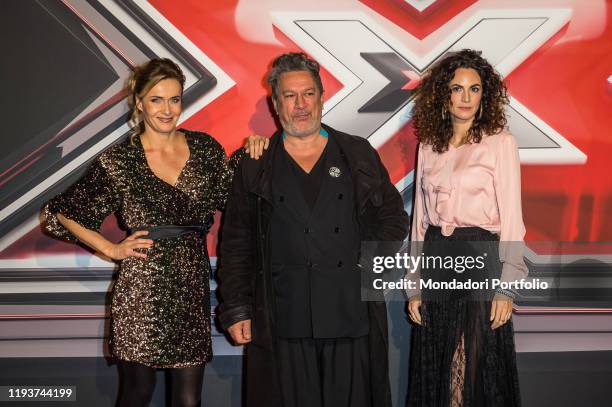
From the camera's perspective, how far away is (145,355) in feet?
8.68

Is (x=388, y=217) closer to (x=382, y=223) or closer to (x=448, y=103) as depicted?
(x=382, y=223)

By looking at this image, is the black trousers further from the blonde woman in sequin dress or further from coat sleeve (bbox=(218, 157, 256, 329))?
the blonde woman in sequin dress

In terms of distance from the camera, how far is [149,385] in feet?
8.93

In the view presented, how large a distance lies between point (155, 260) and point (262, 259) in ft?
1.60

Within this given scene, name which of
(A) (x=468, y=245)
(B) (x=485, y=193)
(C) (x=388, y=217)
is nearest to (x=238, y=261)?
(C) (x=388, y=217)

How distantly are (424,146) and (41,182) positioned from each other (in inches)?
82.5

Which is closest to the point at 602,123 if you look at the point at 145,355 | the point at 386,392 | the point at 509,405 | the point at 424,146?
the point at 424,146

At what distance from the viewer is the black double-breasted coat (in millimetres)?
2576

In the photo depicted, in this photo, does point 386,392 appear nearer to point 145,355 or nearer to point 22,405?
point 145,355

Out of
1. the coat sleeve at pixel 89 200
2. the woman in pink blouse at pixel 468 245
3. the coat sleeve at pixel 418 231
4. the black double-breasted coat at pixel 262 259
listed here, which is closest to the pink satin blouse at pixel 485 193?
the woman in pink blouse at pixel 468 245

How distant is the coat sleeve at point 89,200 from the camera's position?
2.74 m

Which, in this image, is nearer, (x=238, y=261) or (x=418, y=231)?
(x=238, y=261)

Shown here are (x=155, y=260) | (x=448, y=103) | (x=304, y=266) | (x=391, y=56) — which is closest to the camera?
(x=304, y=266)

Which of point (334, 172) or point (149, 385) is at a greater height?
point (334, 172)
